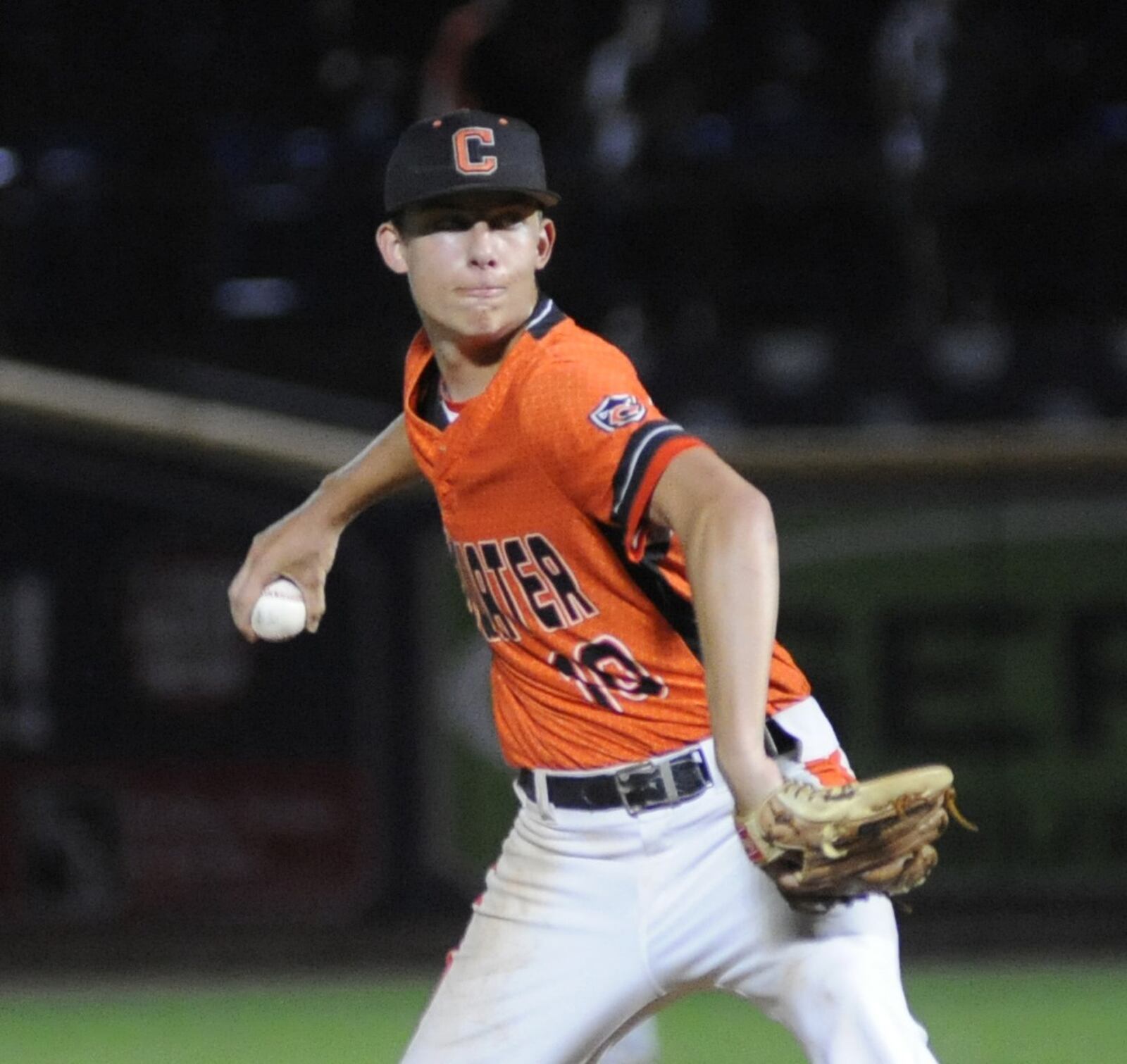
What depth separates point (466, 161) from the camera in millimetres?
3244

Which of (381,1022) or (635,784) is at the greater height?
(635,784)

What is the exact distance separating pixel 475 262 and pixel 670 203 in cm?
558

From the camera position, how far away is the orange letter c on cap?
10.6 feet

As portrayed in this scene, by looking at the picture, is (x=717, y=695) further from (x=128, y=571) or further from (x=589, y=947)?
(x=128, y=571)

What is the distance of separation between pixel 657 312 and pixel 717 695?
6.21 meters

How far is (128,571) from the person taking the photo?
7996mm

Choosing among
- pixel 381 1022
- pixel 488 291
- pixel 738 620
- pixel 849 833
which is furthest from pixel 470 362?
pixel 381 1022

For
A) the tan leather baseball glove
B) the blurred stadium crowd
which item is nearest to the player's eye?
the tan leather baseball glove

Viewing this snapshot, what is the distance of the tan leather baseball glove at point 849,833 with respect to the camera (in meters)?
2.68

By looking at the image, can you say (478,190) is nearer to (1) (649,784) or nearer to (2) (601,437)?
(2) (601,437)

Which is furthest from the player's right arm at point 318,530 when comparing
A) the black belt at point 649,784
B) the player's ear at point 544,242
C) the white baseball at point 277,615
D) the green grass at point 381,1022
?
the green grass at point 381,1022

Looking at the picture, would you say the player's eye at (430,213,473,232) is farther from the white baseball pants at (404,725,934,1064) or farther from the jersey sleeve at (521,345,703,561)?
the white baseball pants at (404,725,934,1064)

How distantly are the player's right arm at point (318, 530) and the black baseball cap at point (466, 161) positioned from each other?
0.58m

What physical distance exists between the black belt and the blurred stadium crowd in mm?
4822
